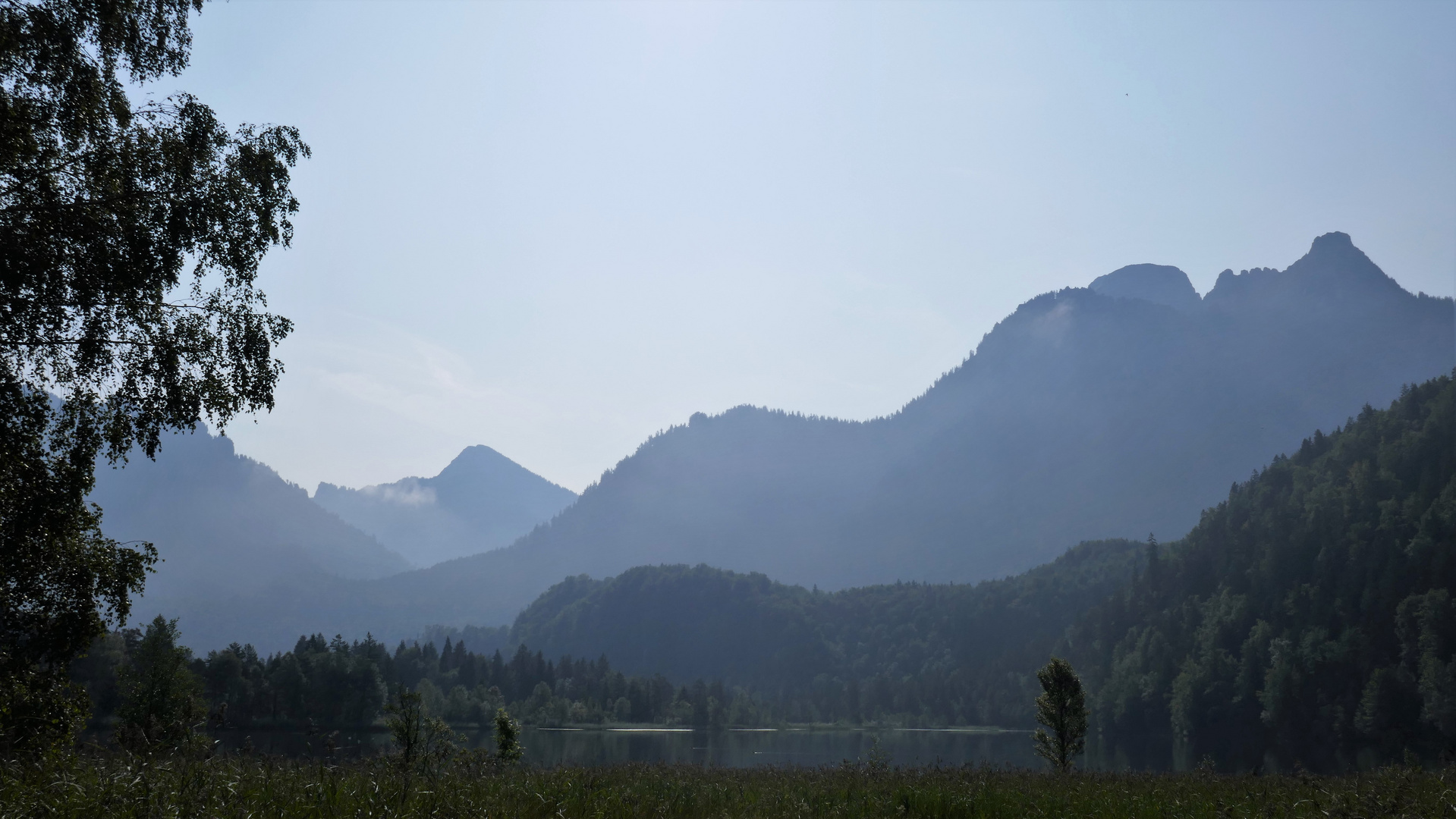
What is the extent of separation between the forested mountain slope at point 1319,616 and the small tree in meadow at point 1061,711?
70744 millimetres

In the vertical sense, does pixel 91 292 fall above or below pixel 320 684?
above

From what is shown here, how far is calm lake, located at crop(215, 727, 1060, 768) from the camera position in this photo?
307 ft

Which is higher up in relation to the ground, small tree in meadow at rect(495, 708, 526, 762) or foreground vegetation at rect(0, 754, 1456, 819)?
foreground vegetation at rect(0, 754, 1456, 819)

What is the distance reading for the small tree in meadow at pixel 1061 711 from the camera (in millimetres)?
41812

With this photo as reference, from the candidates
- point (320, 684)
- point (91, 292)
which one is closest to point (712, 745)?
point (320, 684)

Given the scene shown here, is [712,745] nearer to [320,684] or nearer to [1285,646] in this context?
[320,684]

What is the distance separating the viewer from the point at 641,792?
19203mm

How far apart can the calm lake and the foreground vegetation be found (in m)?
56.0

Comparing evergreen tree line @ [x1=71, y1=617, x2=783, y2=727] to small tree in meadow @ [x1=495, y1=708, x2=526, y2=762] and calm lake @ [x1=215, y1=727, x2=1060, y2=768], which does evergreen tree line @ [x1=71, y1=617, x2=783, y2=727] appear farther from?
small tree in meadow @ [x1=495, y1=708, x2=526, y2=762]

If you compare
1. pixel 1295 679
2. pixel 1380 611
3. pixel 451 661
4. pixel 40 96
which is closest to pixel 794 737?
pixel 451 661

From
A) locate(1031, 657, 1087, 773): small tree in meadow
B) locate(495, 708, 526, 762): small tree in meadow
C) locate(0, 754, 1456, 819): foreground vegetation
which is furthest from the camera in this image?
locate(1031, 657, 1087, 773): small tree in meadow

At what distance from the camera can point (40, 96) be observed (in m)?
15.0

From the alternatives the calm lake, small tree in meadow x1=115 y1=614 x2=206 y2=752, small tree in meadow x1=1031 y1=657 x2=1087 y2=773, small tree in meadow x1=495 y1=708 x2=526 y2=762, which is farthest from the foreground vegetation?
the calm lake

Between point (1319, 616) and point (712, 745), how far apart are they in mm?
102495
